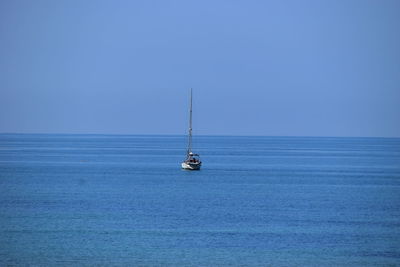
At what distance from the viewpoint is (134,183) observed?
8500 cm

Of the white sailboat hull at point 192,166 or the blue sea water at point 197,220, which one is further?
the white sailboat hull at point 192,166

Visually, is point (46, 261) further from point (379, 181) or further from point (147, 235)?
point (379, 181)

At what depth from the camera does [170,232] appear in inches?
1930

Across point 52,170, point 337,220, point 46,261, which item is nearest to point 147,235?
point 46,261

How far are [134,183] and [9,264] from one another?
4684cm

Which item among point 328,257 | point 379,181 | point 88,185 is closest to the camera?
point 328,257

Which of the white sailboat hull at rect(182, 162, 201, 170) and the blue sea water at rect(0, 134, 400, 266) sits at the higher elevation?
the blue sea water at rect(0, 134, 400, 266)

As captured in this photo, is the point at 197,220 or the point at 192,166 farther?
the point at 192,166

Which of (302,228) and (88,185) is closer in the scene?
(302,228)

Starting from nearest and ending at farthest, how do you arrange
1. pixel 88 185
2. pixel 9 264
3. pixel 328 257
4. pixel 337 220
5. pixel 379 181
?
pixel 9 264 < pixel 328 257 < pixel 337 220 < pixel 88 185 < pixel 379 181

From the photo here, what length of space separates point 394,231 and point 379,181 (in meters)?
42.6

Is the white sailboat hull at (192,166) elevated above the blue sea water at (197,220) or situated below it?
below

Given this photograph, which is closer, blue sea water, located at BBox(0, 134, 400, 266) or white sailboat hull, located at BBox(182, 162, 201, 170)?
blue sea water, located at BBox(0, 134, 400, 266)

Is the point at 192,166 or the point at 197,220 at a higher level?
the point at 197,220
